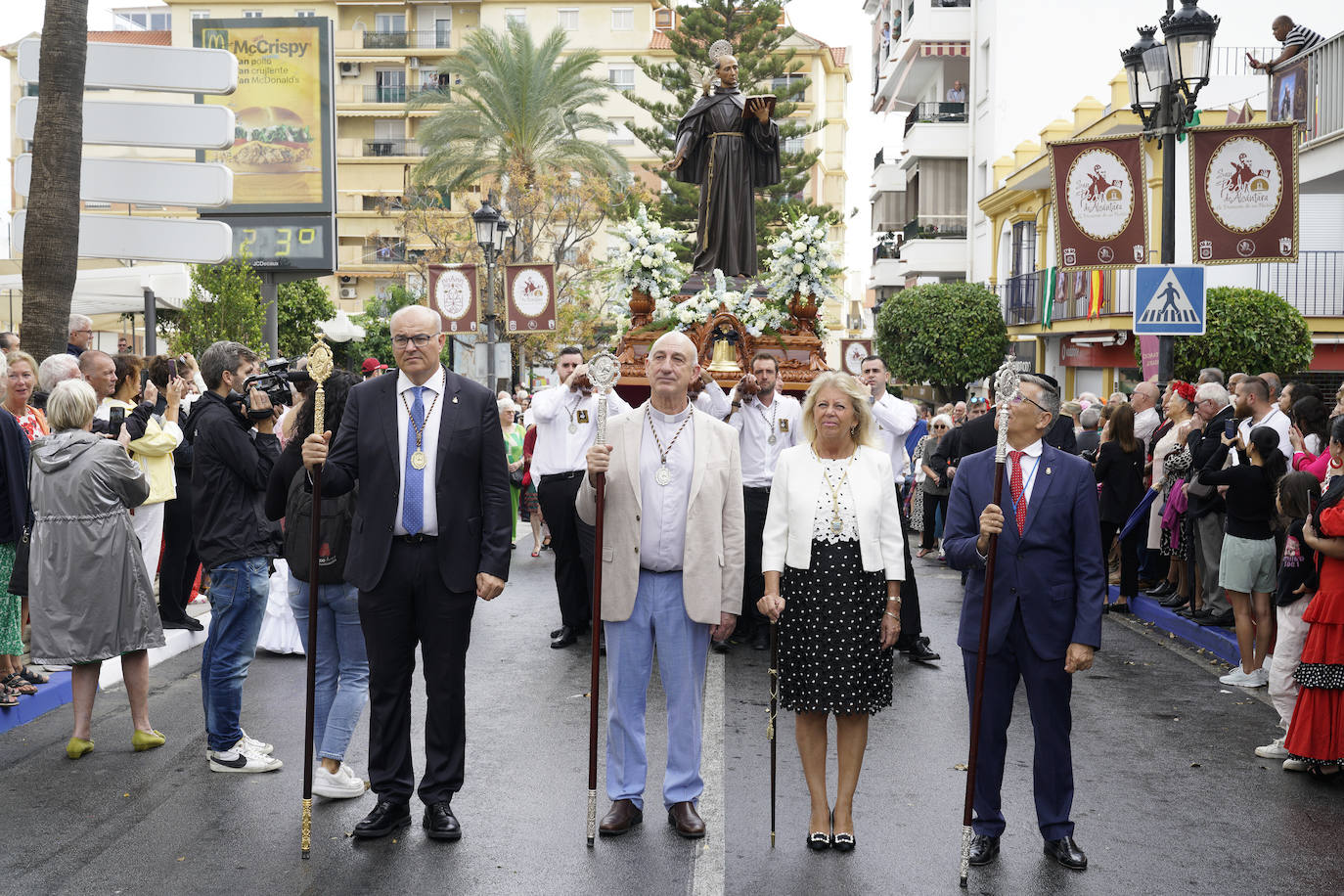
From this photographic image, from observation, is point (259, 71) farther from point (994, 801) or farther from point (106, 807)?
point (994, 801)

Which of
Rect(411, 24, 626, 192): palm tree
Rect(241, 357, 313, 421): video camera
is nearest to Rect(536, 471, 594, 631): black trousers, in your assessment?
Rect(241, 357, 313, 421): video camera

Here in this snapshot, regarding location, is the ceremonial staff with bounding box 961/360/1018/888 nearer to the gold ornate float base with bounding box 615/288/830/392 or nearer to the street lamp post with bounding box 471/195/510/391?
the gold ornate float base with bounding box 615/288/830/392

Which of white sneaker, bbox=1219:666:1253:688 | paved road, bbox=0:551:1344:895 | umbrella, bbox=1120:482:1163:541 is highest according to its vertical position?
umbrella, bbox=1120:482:1163:541

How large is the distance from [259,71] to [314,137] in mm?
1472

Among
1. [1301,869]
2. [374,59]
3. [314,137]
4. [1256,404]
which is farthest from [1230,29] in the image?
[374,59]

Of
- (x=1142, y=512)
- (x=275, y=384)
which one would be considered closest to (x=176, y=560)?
(x=275, y=384)

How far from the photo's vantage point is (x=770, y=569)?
5680 mm

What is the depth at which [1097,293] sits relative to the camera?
28.5m

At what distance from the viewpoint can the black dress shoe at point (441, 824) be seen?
5.76 meters

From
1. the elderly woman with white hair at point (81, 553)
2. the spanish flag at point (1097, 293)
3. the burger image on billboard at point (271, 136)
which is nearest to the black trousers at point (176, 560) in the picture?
the elderly woman with white hair at point (81, 553)

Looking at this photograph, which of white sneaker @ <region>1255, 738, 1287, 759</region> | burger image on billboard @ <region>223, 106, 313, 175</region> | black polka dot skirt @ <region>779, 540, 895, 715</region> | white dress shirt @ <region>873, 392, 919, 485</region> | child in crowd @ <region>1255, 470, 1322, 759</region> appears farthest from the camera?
burger image on billboard @ <region>223, 106, 313, 175</region>

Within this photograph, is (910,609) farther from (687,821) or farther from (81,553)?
(81,553)

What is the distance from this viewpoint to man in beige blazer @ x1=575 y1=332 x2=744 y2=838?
5930 millimetres

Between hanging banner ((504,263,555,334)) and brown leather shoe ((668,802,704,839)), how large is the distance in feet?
51.8
